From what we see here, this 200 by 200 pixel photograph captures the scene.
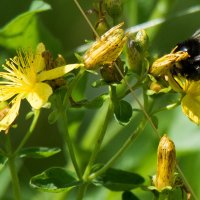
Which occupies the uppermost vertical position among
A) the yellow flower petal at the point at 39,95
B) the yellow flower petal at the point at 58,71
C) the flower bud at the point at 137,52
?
the yellow flower petal at the point at 58,71

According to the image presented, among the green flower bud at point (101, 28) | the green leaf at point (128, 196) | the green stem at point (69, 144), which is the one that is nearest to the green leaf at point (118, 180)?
the green leaf at point (128, 196)

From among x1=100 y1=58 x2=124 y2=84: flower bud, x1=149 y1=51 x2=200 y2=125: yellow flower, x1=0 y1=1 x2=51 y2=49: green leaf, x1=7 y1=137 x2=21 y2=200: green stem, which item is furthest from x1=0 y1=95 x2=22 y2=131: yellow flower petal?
x1=0 y1=1 x2=51 y2=49: green leaf

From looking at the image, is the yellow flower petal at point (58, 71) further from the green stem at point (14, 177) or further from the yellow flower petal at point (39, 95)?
the green stem at point (14, 177)

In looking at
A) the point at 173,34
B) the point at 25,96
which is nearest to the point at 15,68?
the point at 25,96

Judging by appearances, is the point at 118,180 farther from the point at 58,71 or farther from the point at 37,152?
the point at 58,71

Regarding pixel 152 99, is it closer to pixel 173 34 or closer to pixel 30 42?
pixel 30 42

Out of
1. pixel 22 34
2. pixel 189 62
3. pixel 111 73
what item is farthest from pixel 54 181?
pixel 22 34
